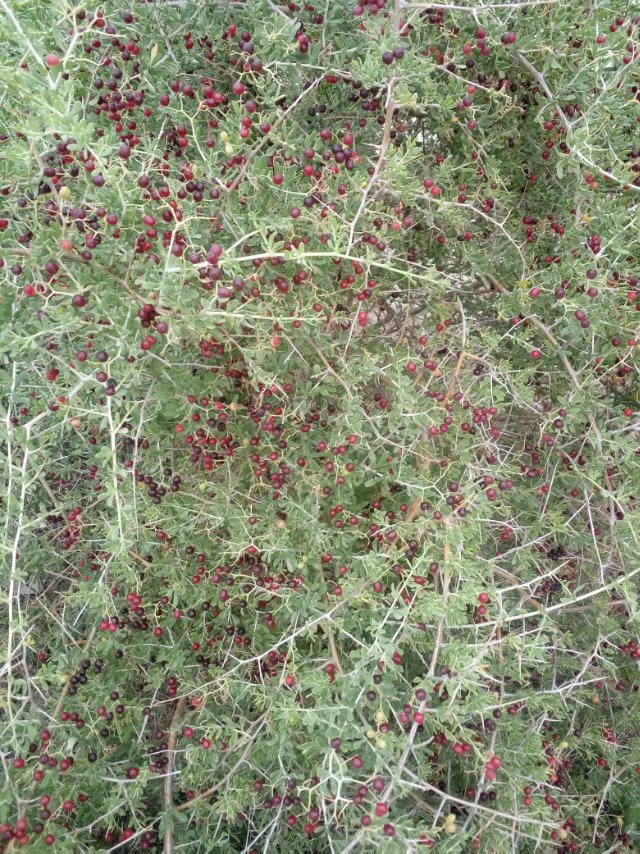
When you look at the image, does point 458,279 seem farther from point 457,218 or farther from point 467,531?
point 467,531

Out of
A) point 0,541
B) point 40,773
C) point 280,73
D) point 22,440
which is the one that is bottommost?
point 40,773

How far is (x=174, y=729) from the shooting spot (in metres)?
2.50

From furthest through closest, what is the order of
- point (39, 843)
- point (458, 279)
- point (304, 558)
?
point (458, 279) < point (304, 558) < point (39, 843)

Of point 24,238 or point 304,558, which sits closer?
point 24,238

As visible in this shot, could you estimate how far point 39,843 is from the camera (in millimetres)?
2014

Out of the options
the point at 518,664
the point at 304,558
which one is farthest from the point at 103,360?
the point at 518,664

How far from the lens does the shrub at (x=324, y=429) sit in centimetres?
203

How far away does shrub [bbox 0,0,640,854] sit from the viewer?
2.03 m

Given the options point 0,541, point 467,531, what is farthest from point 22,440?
point 467,531

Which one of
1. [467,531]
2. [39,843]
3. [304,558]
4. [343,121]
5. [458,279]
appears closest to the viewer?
[39,843]

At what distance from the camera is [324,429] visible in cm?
262

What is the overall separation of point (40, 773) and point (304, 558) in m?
1.15

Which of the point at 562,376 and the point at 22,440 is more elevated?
the point at 562,376

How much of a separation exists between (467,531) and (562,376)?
928mm
